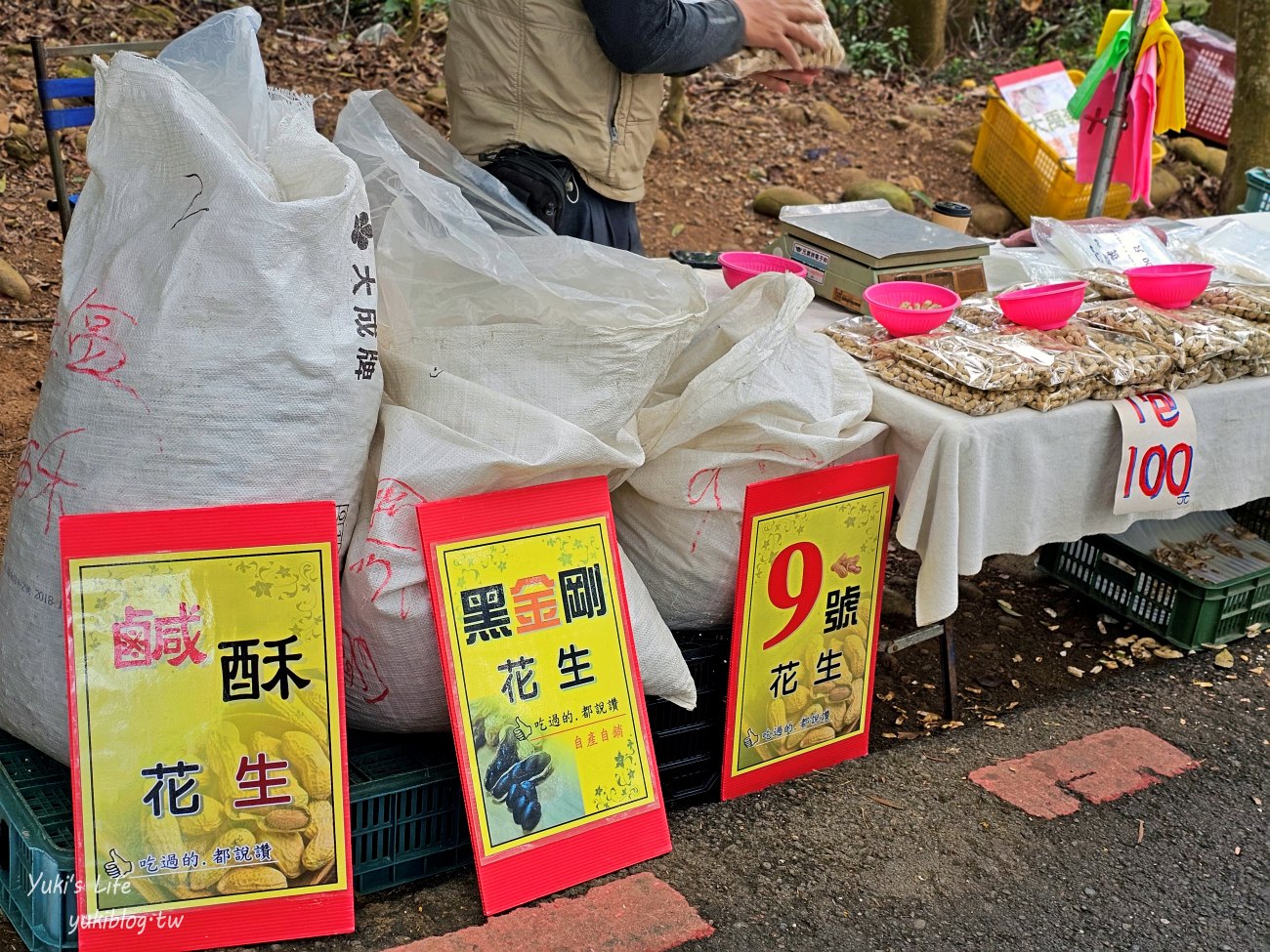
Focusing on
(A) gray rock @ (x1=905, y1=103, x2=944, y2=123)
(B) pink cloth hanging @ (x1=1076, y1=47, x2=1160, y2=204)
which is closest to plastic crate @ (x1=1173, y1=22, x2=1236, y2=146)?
(A) gray rock @ (x1=905, y1=103, x2=944, y2=123)

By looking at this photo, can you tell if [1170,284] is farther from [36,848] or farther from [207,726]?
[36,848]

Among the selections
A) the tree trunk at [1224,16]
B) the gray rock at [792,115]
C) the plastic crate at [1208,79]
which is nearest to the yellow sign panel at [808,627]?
the gray rock at [792,115]

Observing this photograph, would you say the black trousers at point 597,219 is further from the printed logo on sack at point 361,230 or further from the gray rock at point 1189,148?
the gray rock at point 1189,148

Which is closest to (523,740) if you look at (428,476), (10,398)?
(428,476)

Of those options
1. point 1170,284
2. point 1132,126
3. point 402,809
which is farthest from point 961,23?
point 402,809

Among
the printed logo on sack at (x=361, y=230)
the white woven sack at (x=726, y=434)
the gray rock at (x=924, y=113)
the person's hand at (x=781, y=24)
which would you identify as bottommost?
the gray rock at (x=924, y=113)

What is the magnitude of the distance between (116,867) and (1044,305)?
198 centimetres

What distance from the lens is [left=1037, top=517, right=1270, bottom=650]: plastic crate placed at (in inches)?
122

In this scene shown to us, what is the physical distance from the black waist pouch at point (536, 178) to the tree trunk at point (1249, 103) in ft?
14.2

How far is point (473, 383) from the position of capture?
6.48ft

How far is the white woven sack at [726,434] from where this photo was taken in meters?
2.13

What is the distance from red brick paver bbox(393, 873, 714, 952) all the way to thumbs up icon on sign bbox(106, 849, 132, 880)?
42cm

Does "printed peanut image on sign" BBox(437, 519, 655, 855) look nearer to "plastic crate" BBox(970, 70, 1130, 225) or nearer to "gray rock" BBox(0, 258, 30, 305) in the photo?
"gray rock" BBox(0, 258, 30, 305)

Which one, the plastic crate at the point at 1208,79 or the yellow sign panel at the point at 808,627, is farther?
the plastic crate at the point at 1208,79
